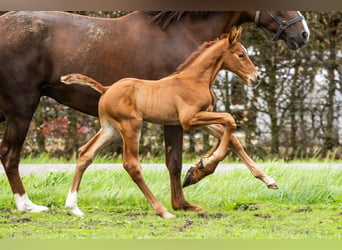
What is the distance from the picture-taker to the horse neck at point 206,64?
5277mm

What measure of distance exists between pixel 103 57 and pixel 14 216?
1.59m

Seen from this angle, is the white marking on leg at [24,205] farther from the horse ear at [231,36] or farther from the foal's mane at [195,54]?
the horse ear at [231,36]

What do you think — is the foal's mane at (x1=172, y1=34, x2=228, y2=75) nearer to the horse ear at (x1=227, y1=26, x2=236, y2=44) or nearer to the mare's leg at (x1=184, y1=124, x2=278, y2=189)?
the horse ear at (x1=227, y1=26, x2=236, y2=44)

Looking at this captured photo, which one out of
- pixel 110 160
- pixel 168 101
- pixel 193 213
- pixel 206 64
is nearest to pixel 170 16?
pixel 206 64

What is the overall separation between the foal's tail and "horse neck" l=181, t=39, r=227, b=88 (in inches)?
27.4

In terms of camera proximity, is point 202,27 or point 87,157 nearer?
point 87,157

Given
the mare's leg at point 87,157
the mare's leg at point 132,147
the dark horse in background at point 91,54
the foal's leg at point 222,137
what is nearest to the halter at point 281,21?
the dark horse in background at point 91,54

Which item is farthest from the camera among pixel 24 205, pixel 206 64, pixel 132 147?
pixel 24 205

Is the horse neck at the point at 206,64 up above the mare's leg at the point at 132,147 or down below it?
above

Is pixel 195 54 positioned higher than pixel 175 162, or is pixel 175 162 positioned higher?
pixel 195 54

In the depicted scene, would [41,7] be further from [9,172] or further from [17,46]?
[9,172]

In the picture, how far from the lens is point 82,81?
5262 mm

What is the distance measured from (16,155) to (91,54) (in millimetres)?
1121

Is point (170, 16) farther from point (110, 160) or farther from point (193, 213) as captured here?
point (110, 160)
